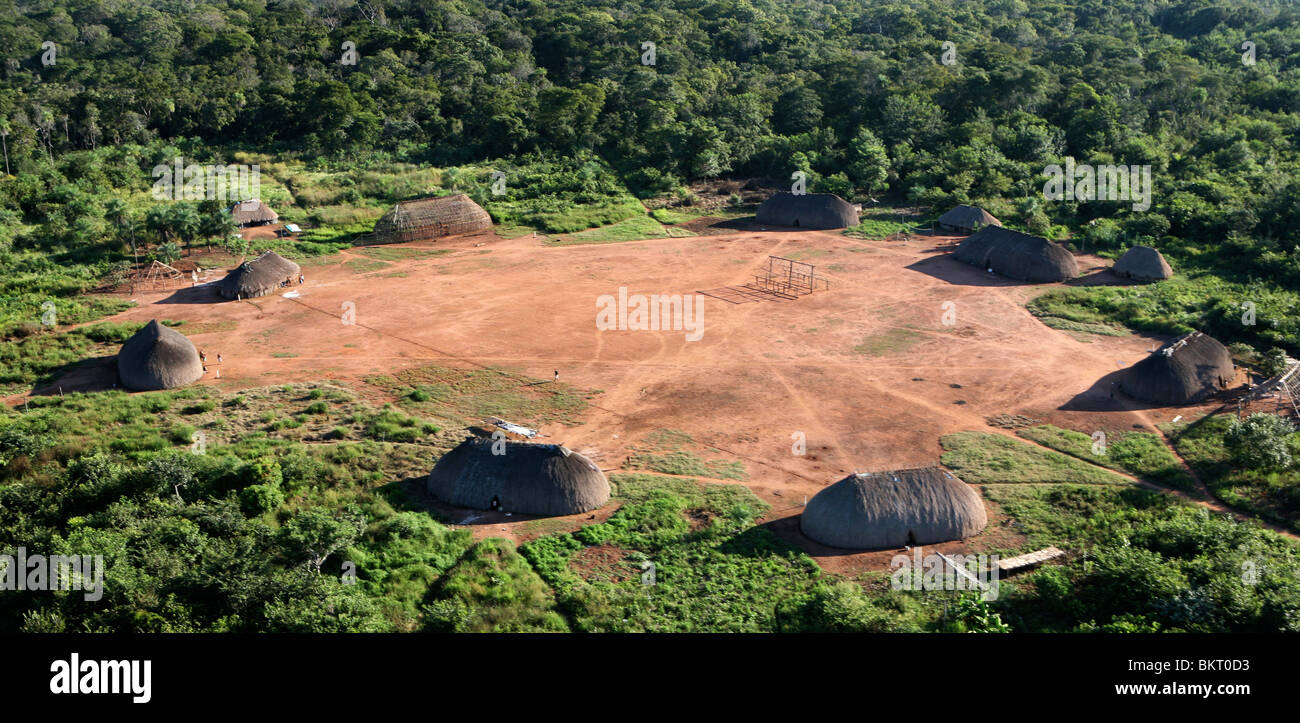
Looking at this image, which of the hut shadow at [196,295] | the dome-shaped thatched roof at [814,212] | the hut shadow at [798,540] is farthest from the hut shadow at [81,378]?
the dome-shaped thatched roof at [814,212]

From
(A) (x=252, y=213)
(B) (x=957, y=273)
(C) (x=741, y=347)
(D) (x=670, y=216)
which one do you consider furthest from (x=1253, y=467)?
(A) (x=252, y=213)

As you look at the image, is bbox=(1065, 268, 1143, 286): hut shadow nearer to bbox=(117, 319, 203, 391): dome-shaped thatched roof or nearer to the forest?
the forest

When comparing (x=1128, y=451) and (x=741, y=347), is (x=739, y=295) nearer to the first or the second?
(x=741, y=347)

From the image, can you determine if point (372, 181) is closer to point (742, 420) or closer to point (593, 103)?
point (593, 103)

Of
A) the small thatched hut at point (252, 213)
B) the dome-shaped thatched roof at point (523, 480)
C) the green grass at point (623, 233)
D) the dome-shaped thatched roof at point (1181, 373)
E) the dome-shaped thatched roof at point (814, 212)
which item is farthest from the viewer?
the dome-shaped thatched roof at point (814, 212)

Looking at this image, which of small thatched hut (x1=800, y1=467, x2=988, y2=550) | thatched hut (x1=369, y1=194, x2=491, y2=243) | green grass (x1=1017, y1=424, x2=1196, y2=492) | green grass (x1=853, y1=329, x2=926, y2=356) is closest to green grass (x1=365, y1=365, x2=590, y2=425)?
small thatched hut (x1=800, y1=467, x2=988, y2=550)

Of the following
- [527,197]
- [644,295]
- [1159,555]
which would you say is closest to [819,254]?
[644,295]

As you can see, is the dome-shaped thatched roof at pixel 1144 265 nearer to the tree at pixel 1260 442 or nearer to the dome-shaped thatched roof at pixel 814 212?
the dome-shaped thatched roof at pixel 814 212
